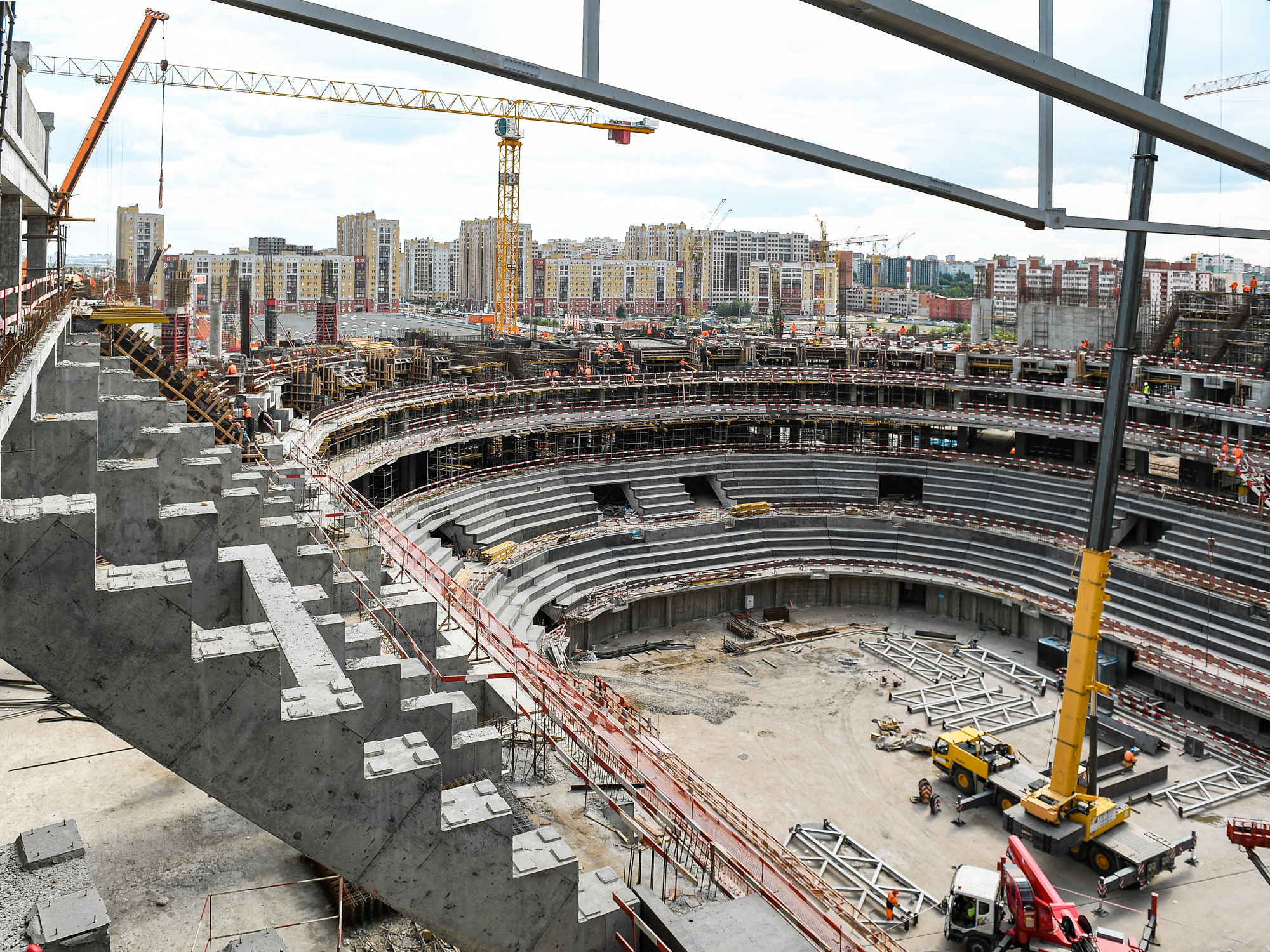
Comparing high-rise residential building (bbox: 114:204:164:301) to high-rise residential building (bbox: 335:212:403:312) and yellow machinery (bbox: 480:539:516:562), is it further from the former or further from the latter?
yellow machinery (bbox: 480:539:516:562)

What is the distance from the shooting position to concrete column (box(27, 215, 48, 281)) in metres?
17.4

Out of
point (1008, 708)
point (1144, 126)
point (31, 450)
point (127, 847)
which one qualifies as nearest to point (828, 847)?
point (1008, 708)

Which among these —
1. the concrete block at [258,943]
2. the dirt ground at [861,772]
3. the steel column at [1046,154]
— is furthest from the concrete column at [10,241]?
the dirt ground at [861,772]

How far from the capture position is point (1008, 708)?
82.9ft

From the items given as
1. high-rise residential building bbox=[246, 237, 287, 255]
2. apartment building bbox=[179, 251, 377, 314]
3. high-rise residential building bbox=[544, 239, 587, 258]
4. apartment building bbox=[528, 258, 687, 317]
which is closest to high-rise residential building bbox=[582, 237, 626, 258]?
high-rise residential building bbox=[544, 239, 587, 258]

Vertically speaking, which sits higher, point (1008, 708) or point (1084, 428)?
point (1084, 428)

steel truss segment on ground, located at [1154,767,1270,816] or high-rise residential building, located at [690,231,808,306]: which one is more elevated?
high-rise residential building, located at [690,231,808,306]

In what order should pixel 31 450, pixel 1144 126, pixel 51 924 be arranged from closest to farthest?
pixel 1144 126 < pixel 51 924 < pixel 31 450

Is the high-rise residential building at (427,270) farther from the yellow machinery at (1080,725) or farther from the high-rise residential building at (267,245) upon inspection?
the yellow machinery at (1080,725)

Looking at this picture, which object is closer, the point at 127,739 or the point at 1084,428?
the point at 127,739

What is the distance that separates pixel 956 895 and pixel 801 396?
3312 cm

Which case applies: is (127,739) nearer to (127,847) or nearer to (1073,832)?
(127,847)

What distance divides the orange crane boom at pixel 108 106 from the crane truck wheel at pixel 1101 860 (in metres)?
38.2

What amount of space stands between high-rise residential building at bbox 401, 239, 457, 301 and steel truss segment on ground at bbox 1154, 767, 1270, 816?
142 m
